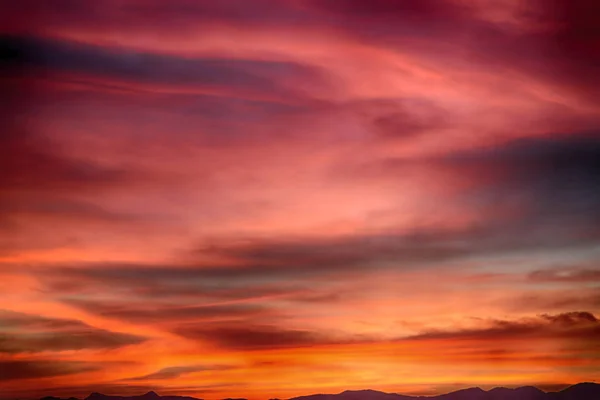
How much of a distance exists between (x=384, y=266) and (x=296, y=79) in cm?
138

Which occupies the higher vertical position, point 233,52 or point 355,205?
point 233,52

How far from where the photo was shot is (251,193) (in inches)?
249

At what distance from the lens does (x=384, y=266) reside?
6301 mm

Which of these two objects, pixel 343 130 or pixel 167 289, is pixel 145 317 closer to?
pixel 167 289

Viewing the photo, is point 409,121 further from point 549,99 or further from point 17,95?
point 17,95

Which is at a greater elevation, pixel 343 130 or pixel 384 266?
pixel 343 130

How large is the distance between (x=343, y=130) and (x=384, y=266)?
0.95 metres

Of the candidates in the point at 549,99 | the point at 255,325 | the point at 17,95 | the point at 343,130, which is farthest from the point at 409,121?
the point at 17,95

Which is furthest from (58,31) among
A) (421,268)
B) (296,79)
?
(421,268)

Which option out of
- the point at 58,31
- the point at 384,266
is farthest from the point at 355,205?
the point at 58,31

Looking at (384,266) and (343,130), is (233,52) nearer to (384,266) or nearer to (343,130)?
(343,130)

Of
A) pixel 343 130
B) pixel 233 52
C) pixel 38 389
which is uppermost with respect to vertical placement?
pixel 233 52

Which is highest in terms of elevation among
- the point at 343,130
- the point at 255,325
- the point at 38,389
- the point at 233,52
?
the point at 233,52

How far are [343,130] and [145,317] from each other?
1.81 m
